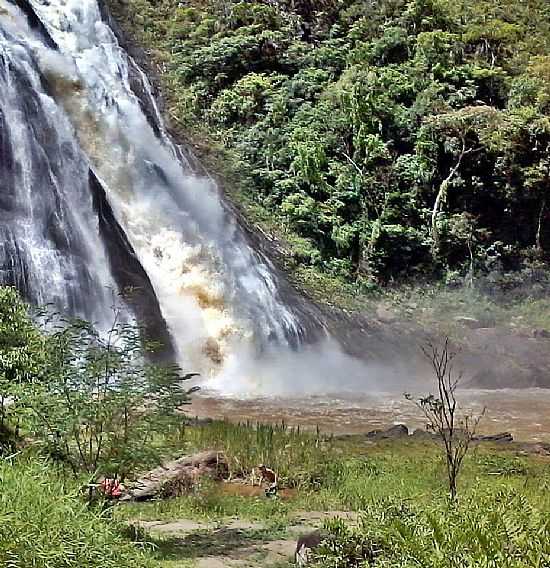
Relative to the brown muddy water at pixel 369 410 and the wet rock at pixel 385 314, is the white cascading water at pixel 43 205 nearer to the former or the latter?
the brown muddy water at pixel 369 410

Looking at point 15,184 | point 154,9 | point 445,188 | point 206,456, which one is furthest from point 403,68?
point 206,456

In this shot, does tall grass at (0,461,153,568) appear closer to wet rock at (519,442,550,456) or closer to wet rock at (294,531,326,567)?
wet rock at (294,531,326,567)

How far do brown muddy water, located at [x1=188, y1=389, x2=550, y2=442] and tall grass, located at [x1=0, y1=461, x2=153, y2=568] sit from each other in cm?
840

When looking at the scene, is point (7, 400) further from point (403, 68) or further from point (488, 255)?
point (403, 68)

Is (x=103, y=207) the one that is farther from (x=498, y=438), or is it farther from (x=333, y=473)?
(x=333, y=473)

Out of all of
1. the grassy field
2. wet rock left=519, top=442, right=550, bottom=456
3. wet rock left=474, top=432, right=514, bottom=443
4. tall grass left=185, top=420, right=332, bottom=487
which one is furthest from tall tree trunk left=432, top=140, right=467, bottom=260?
tall grass left=185, top=420, right=332, bottom=487

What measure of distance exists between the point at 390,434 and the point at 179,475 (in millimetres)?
4678

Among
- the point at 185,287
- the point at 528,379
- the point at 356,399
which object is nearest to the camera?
the point at 356,399

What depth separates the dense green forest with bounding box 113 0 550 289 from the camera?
1008 inches

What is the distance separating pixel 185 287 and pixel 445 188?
9.03 meters

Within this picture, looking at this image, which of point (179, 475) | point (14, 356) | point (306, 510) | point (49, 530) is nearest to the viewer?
point (49, 530)

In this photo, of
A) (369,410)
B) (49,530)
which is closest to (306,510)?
(49,530)

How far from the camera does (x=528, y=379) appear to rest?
19.4m

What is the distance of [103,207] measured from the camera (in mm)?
20906
